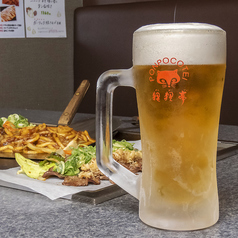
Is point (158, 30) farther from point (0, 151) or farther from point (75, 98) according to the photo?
point (75, 98)

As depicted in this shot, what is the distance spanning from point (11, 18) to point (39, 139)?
102 inches

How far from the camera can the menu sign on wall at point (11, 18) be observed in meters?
3.64

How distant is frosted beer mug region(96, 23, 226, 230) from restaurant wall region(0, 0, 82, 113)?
330 centimetres

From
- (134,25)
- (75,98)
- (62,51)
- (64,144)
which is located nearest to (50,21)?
(62,51)

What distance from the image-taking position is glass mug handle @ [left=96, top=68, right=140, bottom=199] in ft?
2.07

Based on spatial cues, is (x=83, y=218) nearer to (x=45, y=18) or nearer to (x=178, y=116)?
(x=178, y=116)

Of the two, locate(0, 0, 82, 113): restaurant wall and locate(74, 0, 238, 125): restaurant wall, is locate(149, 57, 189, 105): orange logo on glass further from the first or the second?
locate(0, 0, 82, 113): restaurant wall

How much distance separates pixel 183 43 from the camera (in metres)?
0.56

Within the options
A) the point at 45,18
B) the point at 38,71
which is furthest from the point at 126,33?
the point at 38,71

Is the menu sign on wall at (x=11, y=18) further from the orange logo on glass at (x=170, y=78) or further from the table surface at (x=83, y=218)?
the orange logo on glass at (x=170, y=78)

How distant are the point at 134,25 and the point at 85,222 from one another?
9.82ft

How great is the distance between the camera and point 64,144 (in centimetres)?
137

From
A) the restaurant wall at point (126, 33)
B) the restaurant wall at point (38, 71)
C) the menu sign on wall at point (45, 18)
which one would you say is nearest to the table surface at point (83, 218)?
the restaurant wall at point (126, 33)

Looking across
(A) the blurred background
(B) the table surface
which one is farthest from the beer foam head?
(A) the blurred background
